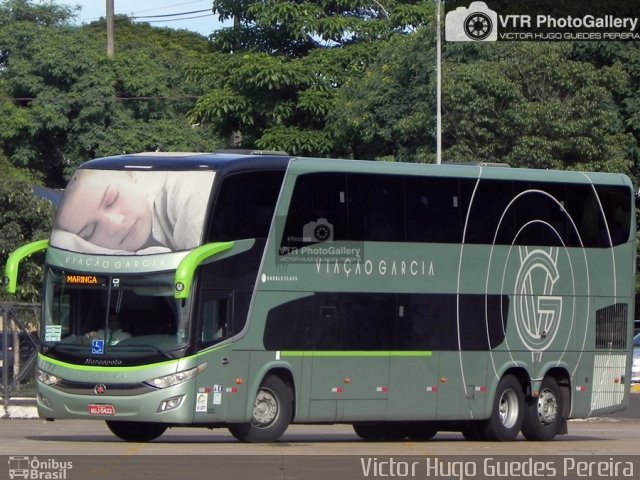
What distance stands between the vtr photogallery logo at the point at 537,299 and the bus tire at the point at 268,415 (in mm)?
4435

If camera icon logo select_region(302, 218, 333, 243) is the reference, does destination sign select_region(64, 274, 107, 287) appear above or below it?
below

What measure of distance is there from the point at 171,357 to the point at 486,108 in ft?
74.9

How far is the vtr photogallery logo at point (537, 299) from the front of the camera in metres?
20.8

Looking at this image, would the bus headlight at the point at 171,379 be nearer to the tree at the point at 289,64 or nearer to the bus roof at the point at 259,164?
the bus roof at the point at 259,164

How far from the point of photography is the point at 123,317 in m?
17.4

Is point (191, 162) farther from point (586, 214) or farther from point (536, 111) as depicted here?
point (536, 111)

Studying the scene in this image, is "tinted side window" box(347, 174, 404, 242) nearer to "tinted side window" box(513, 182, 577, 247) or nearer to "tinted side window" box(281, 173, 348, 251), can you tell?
"tinted side window" box(281, 173, 348, 251)

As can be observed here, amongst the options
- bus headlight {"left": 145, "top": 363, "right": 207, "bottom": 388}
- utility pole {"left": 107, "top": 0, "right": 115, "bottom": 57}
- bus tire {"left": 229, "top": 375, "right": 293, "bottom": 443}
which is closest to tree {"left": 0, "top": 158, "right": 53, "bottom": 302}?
bus tire {"left": 229, "top": 375, "right": 293, "bottom": 443}

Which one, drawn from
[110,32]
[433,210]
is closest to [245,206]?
[433,210]

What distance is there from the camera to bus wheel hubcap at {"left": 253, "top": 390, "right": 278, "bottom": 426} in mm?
18125

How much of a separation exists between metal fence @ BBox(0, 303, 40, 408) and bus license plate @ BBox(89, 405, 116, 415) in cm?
703

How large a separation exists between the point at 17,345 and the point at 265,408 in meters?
7.93

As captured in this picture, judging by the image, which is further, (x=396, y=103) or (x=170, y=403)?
(x=396, y=103)
